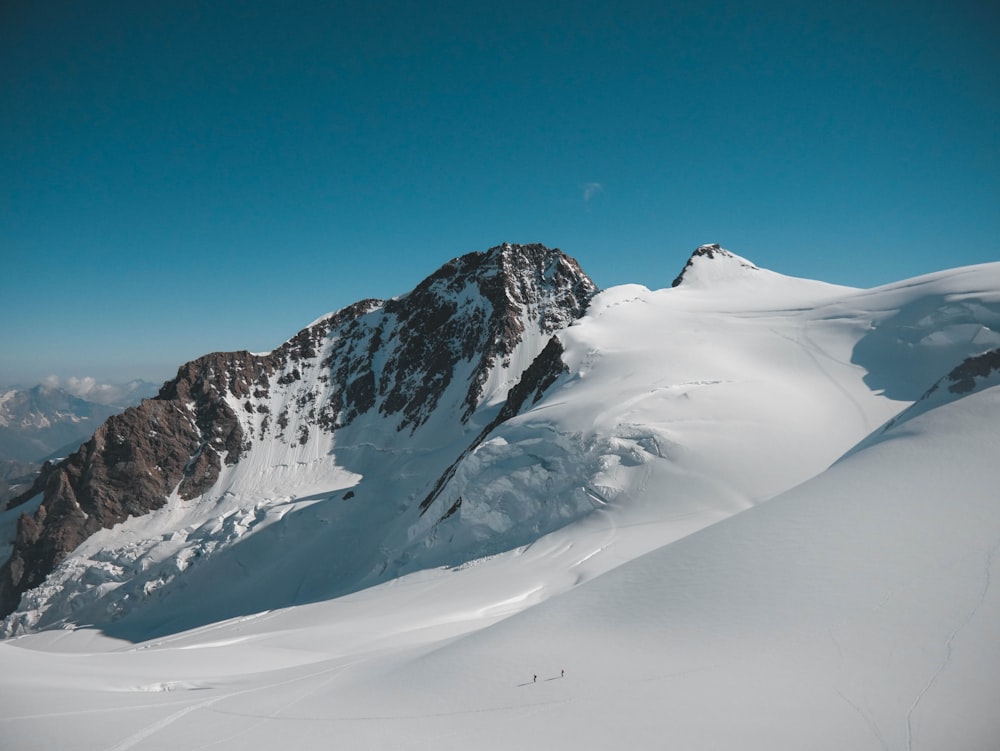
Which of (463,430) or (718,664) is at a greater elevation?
(463,430)

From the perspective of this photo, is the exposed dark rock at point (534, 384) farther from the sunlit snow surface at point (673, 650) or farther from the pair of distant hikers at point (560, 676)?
the pair of distant hikers at point (560, 676)

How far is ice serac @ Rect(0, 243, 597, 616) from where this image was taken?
65.8 m

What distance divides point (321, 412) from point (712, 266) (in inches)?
2461

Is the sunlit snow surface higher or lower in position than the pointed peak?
lower

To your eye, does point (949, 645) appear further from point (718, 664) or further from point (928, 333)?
point (928, 333)

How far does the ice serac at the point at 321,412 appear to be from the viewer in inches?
2591

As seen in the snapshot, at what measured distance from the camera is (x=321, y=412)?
273 feet

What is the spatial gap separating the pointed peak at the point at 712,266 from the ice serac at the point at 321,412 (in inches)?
546

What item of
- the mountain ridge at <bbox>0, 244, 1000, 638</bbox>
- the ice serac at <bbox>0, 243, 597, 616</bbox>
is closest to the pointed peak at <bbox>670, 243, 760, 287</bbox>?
the mountain ridge at <bbox>0, 244, 1000, 638</bbox>

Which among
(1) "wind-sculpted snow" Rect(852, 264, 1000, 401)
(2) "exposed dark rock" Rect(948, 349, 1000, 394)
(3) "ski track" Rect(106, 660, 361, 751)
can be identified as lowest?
(3) "ski track" Rect(106, 660, 361, 751)

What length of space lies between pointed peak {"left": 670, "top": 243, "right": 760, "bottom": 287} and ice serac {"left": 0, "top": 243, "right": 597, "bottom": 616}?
1386 cm

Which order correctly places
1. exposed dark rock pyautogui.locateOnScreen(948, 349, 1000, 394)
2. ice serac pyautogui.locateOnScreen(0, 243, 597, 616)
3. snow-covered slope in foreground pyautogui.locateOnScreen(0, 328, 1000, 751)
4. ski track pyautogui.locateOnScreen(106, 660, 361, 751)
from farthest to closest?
ice serac pyautogui.locateOnScreen(0, 243, 597, 616)
exposed dark rock pyautogui.locateOnScreen(948, 349, 1000, 394)
ski track pyautogui.locateOnScreen(106, 660, 361, 751)
snow-covered slope in foreground pyautogui.locateOnScreen(0, 328, 1000, 751)

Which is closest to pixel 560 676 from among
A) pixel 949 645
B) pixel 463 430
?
pixel 949 645

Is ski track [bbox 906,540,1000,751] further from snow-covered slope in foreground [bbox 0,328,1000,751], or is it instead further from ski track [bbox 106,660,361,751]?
ski track [bbox 106,660,361,751]
